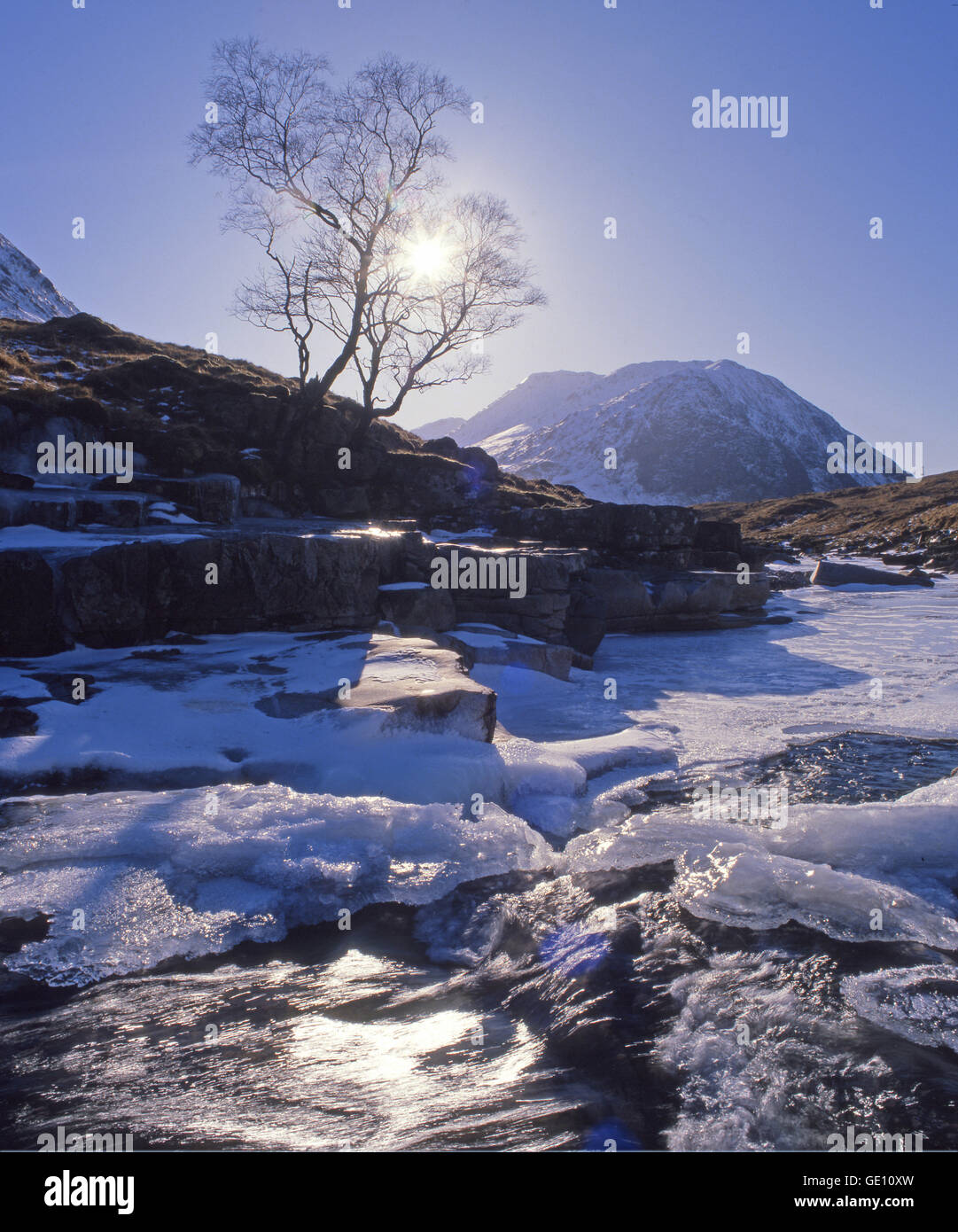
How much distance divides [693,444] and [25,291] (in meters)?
126

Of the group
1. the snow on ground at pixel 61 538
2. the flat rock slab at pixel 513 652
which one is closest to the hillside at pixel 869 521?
the flat rock slab at pixel 513 652

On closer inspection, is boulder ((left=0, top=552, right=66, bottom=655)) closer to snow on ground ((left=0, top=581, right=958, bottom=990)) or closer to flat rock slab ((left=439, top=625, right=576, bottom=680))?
snow on ground ((left=0, top=581, right=958, bottom=990))

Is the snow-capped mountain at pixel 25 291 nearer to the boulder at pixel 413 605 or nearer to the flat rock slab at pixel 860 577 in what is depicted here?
the flat rock slab at pixel 860 577

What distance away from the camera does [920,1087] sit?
8.86 feet

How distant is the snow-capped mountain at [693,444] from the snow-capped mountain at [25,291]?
82.6 m

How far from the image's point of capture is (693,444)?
161 meters

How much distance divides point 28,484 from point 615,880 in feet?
31.6

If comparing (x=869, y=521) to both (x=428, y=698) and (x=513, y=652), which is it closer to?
(x=513, y=652)

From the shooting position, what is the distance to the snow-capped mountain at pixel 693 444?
484 feet

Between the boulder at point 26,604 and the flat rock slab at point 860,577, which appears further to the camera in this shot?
the flat rock slab at point 860,577

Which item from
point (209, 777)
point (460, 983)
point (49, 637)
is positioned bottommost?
point (460, 983)

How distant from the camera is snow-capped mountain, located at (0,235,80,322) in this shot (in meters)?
64.8
